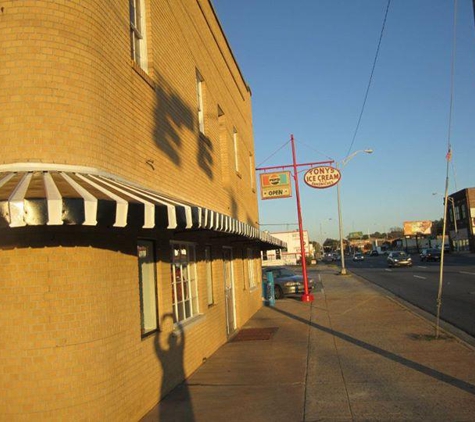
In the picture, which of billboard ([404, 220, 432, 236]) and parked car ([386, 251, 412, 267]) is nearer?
parked car ([386, 251, 412, 267])

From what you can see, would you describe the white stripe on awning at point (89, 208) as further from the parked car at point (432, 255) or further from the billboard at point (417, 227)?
the billboard at point (417, 227)

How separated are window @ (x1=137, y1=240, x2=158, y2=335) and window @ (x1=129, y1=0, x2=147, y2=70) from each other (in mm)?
2690

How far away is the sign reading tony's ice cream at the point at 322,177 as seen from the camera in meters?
18.0

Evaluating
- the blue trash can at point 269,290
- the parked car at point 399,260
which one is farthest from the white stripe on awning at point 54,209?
the parked car at point 399,260

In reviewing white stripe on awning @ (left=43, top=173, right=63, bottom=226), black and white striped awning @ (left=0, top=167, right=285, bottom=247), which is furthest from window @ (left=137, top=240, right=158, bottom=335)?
white stripe on awning @ (left=43, top=173, right=63, bottom=226)

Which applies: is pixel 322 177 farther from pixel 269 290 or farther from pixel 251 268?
pixel 269 290

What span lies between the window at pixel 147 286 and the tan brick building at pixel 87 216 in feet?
0.07

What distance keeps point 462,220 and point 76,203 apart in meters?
73.2

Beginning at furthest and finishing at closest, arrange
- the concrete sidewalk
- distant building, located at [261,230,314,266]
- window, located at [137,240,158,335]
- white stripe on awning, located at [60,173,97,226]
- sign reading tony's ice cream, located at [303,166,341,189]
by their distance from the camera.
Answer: distant building, located at [261,230,314,266] < sign reading tony's ice cream, located at [303,166,341,189] < window, located at [137,240,158,335] < the concrete sidewalk < white stripe on awning, located at [60,173,97,226]

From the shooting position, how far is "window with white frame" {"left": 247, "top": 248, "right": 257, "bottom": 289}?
16869 millimetres

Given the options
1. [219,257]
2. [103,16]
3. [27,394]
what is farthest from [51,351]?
[219,257]

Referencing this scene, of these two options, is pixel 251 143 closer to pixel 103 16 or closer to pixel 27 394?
pixel 103 16

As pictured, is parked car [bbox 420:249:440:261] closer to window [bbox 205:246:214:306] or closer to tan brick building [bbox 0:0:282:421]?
window [bbox 205:246:214:306]

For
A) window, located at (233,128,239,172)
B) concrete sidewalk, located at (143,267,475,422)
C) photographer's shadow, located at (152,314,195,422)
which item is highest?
window, located at (233,128,239,172)
